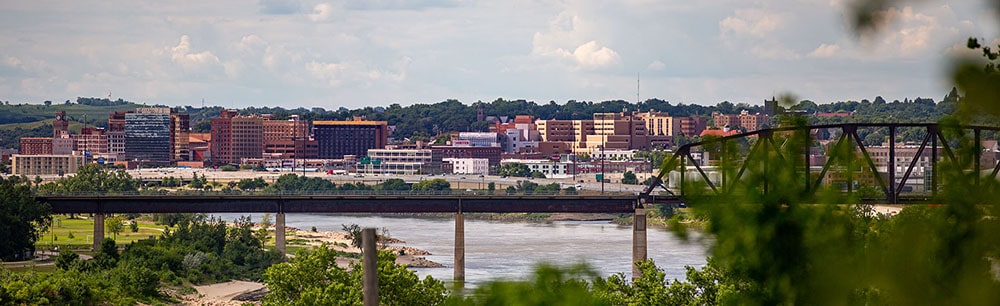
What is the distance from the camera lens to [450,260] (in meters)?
84.9

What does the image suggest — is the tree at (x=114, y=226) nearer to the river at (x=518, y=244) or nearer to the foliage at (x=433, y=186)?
the river at (x=518, y=244)

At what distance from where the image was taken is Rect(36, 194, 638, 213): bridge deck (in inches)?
2908

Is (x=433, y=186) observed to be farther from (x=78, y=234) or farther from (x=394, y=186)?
(x=78, y=234)

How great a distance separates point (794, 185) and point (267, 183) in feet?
514

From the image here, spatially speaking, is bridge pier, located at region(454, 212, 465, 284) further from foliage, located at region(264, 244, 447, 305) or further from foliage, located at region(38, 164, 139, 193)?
foliage, located at region(38, 164, 139, 193)

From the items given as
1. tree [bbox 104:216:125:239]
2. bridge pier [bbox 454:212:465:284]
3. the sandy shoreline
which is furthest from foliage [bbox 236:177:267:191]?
bridge pier [bbox 454:212:465:284]

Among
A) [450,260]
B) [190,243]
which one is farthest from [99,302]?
[450,260]

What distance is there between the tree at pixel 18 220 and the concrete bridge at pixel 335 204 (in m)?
1.50

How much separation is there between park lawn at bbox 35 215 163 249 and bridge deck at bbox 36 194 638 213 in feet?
10.9

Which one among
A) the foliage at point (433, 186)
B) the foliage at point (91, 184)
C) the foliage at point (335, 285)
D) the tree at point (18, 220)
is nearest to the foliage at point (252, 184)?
the foliage at point (433, 186)

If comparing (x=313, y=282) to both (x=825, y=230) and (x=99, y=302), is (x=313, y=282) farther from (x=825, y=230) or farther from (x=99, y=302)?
(x=825, y=230)

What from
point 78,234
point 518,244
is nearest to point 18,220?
point 78,234

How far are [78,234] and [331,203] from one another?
820 inches

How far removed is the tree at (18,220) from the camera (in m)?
68.1
